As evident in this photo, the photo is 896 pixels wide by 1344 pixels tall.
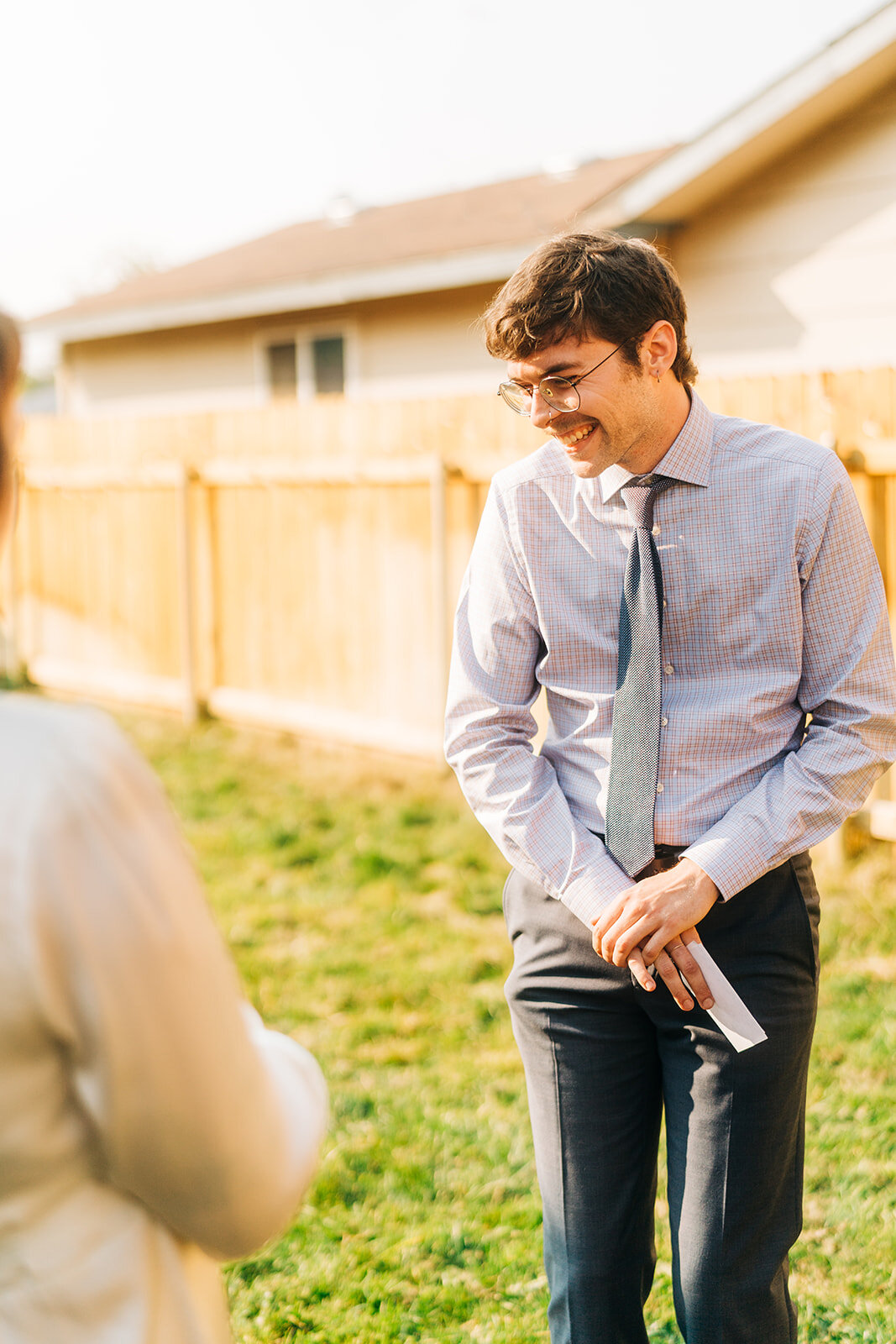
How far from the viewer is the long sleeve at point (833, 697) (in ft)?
6.88

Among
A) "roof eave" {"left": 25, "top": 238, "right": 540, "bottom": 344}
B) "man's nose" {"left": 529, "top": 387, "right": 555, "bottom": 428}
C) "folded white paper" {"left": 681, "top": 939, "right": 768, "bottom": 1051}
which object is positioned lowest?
"folded white paper" {"left": 681, "top": 939, "right": 768, "bottom": 1051}

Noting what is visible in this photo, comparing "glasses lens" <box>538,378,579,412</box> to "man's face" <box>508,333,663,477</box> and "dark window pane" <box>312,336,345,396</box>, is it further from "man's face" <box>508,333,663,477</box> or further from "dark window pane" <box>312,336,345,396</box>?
"dark window pane" <box>312,336,345,396</box>

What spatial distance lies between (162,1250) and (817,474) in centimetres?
156

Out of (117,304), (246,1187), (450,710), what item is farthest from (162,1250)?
(117,304)

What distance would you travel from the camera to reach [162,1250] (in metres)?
1.15

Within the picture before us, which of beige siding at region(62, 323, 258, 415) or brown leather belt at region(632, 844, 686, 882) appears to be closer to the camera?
brown leather belt at region(632, 844, 686, 882)

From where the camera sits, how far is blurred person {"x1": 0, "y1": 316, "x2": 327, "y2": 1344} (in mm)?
966

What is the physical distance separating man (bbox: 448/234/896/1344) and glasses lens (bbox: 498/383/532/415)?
0.02 meters

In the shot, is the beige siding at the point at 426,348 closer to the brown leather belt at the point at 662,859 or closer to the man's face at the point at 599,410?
the man's face at the point at 599,410

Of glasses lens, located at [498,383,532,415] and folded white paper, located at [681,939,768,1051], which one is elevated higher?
glasses lens, located at [498,383,532,415]

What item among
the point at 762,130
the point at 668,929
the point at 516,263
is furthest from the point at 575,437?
the point at 516,263

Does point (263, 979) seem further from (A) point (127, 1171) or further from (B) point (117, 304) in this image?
(B) point (117, 304)

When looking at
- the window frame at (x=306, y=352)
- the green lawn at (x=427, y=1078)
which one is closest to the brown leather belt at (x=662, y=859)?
the green lawn at (x=427, y=1078)

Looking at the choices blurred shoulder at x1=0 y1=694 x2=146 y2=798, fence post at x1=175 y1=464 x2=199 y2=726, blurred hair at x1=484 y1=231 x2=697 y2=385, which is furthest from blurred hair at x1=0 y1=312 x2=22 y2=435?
fence post at x1=175 y1=464 x2=199 y2=726
